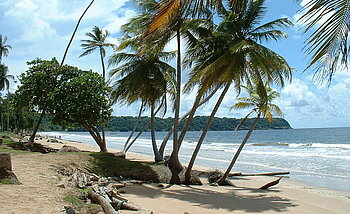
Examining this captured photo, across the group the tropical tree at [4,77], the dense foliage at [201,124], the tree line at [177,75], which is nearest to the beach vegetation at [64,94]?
the tree line at [177,75]

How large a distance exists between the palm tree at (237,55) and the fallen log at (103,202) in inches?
206

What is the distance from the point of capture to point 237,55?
10.7 metres

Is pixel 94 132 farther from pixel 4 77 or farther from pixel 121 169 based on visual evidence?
pixel 4 77

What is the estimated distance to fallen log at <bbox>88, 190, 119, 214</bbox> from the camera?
19.1 ft

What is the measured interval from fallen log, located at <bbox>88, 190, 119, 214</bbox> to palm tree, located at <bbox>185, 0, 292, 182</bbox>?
5.24 metres

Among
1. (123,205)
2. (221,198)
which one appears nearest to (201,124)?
(221,198)

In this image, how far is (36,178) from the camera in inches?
289

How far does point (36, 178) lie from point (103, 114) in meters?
8.91

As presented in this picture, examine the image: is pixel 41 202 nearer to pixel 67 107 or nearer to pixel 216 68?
pixel 216 68

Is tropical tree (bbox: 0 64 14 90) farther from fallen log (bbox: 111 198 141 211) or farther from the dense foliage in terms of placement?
the dense foliage

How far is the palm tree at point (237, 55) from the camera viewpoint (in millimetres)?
10461

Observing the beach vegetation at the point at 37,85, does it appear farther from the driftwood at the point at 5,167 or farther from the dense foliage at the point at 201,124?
the dense foliage at the point at 201,124

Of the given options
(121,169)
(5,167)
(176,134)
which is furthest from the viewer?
(176,134)

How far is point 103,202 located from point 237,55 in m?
6.79
